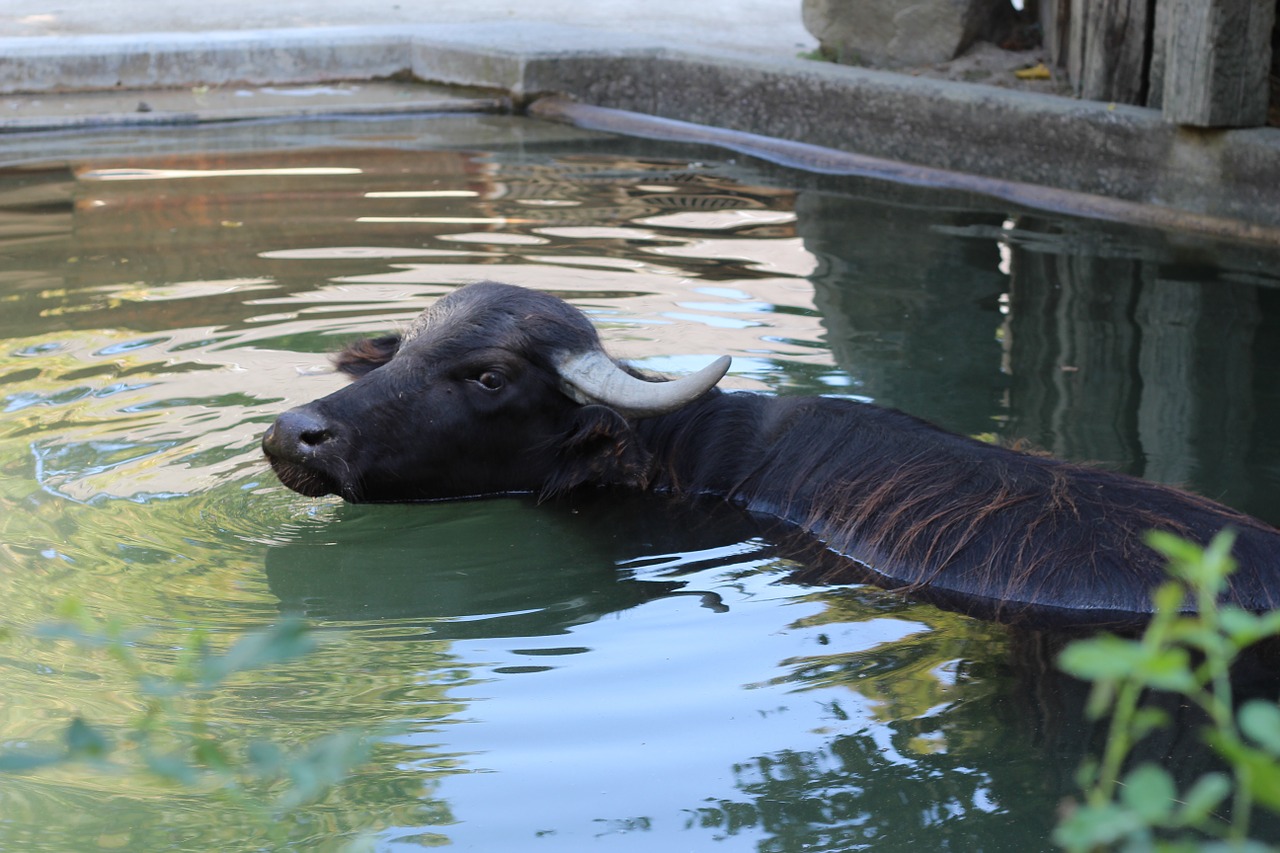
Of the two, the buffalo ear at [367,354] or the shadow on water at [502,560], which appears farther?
the buffalo ear at [367,354]

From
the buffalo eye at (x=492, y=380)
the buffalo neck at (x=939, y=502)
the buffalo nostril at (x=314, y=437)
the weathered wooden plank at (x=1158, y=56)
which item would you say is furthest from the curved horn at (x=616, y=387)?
the weathered wooden plank at (x=1158, y=56)

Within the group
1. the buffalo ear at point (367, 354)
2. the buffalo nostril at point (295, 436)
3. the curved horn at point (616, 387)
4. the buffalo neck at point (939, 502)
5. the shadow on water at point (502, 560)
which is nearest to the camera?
the buffalo neck at point (939, 502)

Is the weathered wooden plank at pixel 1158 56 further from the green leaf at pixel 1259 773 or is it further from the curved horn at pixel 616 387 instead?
the green leaf at pixel 1259 773

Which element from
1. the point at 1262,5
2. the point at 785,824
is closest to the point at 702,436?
the point at 785,824

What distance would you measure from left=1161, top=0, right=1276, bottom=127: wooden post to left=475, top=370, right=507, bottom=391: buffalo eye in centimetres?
466

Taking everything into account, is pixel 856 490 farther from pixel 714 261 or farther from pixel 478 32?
pixel 478 32

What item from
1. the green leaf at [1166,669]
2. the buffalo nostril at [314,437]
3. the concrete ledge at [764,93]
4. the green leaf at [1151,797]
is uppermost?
the concrete ledge at [764,93]

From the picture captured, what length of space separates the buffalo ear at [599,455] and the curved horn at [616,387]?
2.0 inches

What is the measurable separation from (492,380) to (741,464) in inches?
33.3

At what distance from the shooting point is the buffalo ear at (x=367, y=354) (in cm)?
498

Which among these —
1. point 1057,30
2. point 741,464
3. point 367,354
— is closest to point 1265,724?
point 741,464

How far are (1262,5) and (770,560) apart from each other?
190 inches

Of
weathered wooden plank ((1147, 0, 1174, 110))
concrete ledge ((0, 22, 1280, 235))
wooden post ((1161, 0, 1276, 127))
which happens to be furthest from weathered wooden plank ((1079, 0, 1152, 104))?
wooden post ((1161, 0, 1276, 127))

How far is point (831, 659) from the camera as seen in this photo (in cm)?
364
